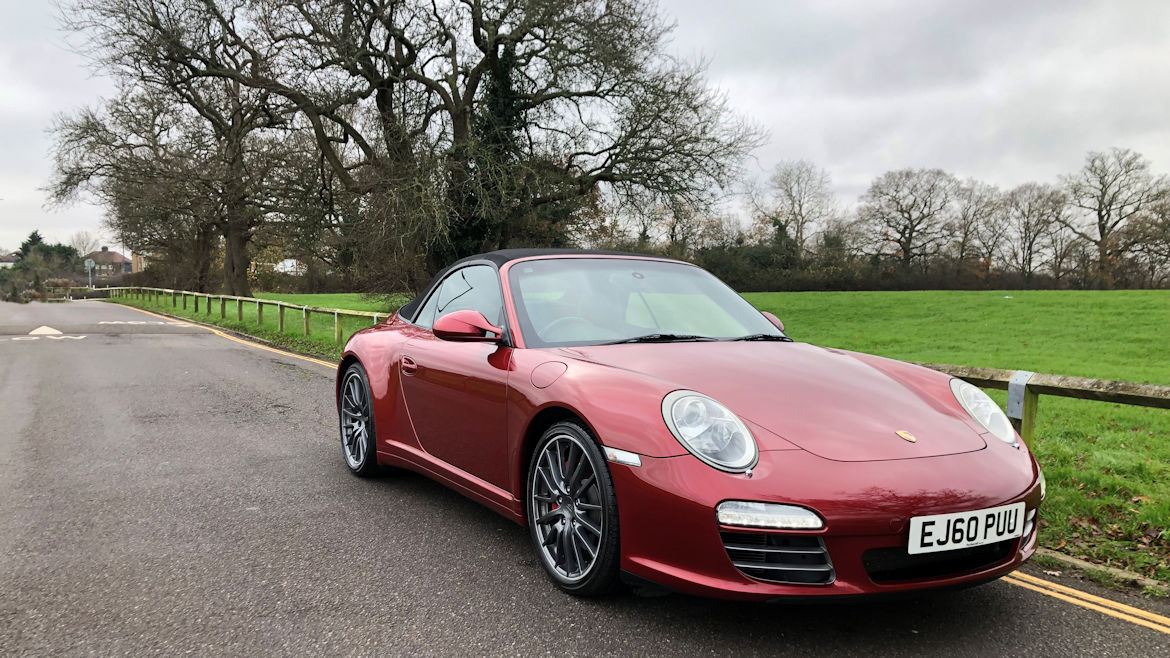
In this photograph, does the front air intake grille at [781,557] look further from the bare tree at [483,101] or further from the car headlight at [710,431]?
the bare tree at [483,101]

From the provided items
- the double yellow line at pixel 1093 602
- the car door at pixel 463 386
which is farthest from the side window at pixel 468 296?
the double yellow line at pixel 1093 602

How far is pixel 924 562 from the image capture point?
2518mm

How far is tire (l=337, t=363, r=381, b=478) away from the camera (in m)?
4.86

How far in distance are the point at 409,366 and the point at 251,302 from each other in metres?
18.1

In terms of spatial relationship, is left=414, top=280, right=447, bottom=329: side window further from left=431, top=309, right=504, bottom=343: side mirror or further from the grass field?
the grass field

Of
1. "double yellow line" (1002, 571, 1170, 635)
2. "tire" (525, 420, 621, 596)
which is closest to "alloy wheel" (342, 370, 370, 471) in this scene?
"tire" (525, 420, 621, 596)

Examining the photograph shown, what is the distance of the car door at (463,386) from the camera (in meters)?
3.55

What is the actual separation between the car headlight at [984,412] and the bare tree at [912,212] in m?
60.0

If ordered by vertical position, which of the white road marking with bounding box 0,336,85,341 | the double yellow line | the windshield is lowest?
the white road marking with bounding box 0,336,85,341

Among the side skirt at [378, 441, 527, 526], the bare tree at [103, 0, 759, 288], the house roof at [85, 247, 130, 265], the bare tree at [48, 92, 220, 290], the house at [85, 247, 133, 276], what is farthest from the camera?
the house roof at [85, 247, 130, 265]

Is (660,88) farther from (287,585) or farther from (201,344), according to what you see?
(287,585)

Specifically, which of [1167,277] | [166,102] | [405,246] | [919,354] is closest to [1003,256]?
[1167,277]

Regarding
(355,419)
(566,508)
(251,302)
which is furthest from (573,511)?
(251,302)

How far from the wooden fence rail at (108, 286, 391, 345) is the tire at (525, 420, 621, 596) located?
16.0 ft
